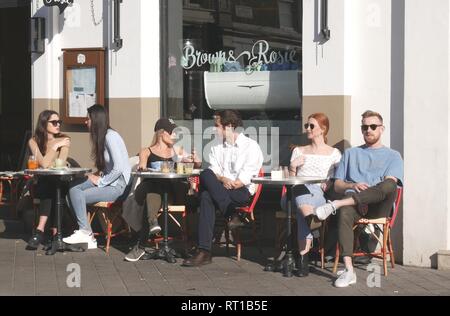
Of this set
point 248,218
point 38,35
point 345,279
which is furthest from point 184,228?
point 38,35

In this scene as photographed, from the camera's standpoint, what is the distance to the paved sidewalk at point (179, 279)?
302 inches

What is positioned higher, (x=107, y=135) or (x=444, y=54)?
(x=444, y=54)

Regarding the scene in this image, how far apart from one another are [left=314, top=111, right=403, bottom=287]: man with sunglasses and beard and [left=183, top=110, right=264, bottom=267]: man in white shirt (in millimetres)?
976

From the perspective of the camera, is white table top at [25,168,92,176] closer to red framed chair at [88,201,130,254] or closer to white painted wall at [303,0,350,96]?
red framed chair at [88,201,130,254]

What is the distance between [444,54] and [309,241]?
6.90 feet

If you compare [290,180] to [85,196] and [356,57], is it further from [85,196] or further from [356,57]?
[85,196]

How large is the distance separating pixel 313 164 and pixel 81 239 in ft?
8.39

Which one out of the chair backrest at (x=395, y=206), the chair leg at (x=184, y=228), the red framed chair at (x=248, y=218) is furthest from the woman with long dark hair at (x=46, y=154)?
the chair backrest at (x=395, y=206)

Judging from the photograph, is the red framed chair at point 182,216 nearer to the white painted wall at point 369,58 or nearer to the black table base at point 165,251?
the black table base at point 165,251

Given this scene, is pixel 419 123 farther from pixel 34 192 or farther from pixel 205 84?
pixel 34 192

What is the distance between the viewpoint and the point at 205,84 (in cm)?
1055

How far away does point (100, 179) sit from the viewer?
31.8 ft

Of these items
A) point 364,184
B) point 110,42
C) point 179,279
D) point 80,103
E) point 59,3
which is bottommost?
point 179,279
